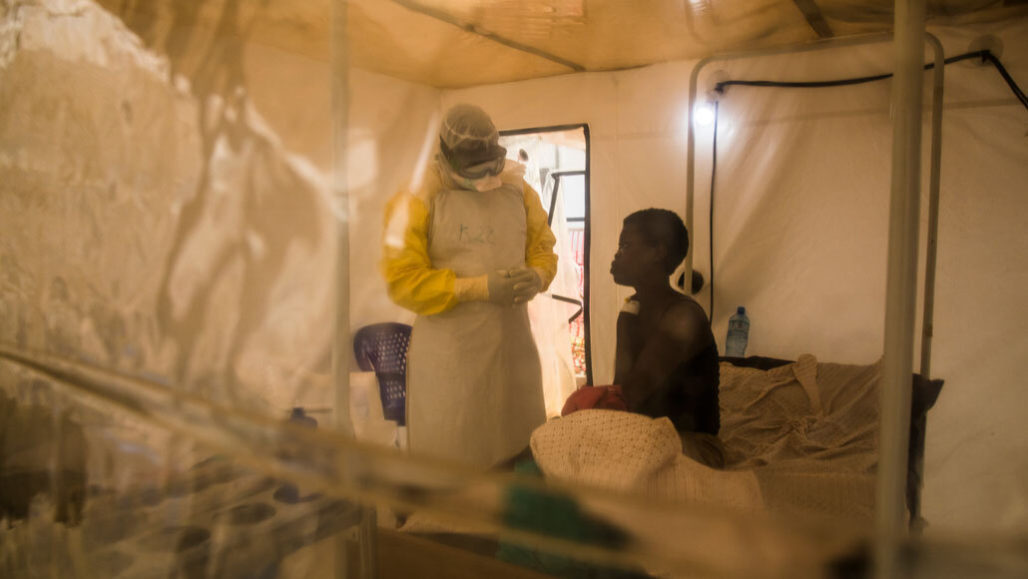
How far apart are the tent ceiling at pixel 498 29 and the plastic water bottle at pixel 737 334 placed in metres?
0.36

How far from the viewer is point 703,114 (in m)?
0.70

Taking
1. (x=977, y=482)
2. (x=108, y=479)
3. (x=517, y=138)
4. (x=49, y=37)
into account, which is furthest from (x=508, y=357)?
(x=49, y=37)

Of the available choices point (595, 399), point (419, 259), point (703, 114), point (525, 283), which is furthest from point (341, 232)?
point (703, 114)

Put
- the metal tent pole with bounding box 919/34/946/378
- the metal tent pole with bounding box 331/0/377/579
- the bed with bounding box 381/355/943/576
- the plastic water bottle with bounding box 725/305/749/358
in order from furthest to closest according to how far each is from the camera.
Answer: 1. the metal tent pole with bounding box 919/34/946/378
2. the plastic water bottle with bounding box 725/305/749/358
3. the metal tent pole with bounding box 331/0/377/579
4. the bed with bounding box 381/355/943/576

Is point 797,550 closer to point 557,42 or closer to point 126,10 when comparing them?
point 557,42

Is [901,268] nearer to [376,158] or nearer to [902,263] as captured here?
[902,263]

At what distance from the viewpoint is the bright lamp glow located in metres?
0.69

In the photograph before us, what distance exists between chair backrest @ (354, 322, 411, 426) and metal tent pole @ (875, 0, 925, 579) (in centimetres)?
42

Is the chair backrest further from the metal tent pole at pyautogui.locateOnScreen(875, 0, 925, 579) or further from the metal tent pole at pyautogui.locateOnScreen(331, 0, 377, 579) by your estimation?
the metal tent pole at pyautogui.locateOnScreen(875, 0, 925, 579)

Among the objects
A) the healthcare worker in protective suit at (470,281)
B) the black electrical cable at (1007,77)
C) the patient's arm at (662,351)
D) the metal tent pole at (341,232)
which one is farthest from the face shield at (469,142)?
the black electrical cable at (1007,77)

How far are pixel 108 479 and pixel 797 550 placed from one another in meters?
0.78

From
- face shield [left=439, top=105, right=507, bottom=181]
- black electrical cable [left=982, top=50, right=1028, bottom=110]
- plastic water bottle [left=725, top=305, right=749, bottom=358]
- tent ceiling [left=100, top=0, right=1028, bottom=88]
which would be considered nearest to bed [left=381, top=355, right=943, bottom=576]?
plastic water bottle [left=725, top=305, right=749, bottom=358]

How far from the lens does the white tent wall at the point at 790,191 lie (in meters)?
0.66

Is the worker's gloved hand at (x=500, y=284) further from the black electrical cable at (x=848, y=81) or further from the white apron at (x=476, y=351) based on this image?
the black electrical cable at (x=848, y=81)
